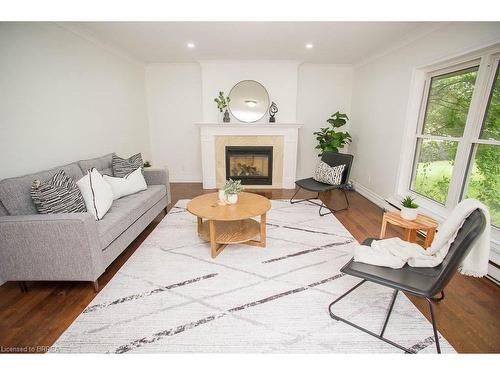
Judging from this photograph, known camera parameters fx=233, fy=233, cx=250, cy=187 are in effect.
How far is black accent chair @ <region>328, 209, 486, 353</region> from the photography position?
3.62ft

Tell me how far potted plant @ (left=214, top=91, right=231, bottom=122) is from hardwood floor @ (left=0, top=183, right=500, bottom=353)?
310cm

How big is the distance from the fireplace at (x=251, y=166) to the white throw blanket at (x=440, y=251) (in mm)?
3111

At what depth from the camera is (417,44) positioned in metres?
2.85

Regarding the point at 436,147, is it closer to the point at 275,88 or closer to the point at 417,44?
the point at 417,44

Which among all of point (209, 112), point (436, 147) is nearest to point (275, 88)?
point (209, 112)

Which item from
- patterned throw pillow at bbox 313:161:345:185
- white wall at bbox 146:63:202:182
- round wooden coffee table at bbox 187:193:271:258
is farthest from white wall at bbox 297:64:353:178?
round wooden coffee table at bbox 187:193:271:258

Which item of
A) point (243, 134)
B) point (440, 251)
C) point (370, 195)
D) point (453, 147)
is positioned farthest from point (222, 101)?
point (440, 251)

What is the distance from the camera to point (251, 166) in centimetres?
470

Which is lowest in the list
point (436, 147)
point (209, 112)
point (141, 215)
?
point (141, 215)

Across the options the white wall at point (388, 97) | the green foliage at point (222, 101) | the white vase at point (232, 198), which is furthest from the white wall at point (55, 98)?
the white wall at point (388, 97)

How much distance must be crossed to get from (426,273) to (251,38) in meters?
3.22

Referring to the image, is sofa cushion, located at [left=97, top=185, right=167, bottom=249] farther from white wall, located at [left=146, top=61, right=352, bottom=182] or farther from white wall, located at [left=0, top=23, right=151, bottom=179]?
white wall, located at [left=146, top=61, right=352, bottom=182]

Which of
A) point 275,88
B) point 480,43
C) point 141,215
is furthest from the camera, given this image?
point 275,88
